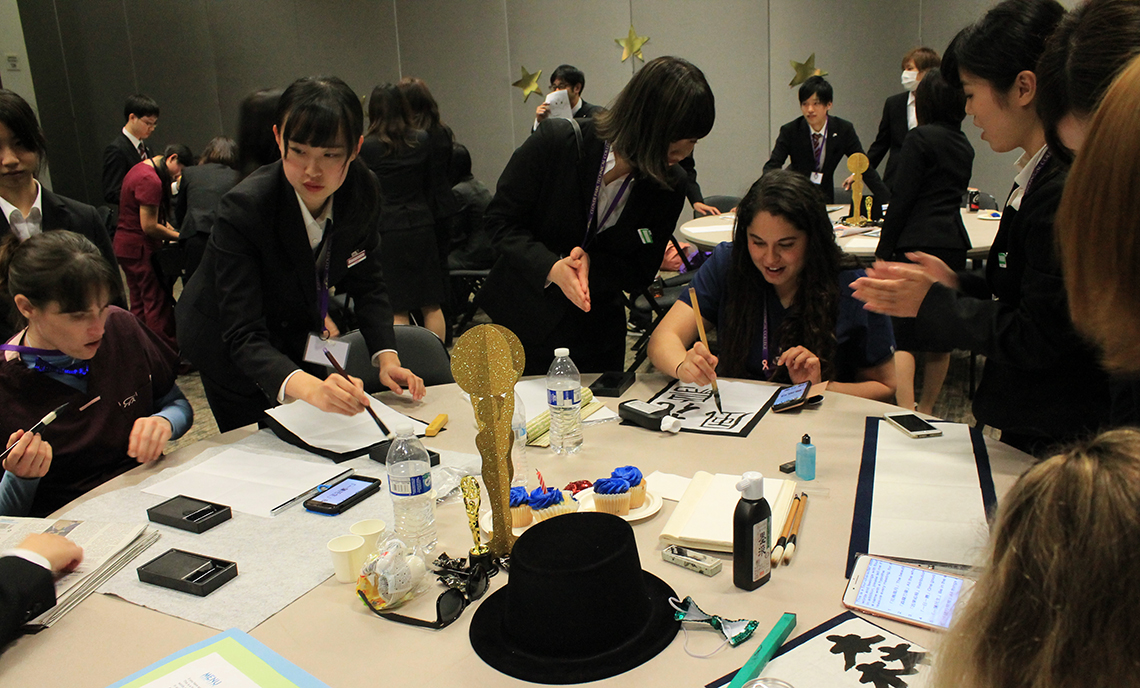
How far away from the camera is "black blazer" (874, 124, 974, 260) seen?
3410 millimetres

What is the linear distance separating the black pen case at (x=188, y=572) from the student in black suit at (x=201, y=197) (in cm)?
287

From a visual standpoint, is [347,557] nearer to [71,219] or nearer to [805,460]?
[805,460]

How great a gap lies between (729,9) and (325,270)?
5.67 m

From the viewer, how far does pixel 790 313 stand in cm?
227

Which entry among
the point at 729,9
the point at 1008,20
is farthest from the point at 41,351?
the point at 729,9

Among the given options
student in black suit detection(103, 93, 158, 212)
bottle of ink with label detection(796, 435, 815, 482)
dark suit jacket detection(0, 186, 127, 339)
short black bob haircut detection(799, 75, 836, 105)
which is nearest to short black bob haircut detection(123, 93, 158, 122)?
student in black suit detection(103, 93, 158, 212)

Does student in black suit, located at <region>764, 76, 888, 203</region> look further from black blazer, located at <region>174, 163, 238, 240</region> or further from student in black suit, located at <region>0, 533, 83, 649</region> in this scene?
student in black suit, located at <region>0, 533, 83, 649</region>

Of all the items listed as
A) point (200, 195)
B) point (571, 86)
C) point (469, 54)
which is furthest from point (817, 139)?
point (200, 195)

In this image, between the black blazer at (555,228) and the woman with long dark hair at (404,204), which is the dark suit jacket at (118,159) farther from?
the black blazer at (555,228)

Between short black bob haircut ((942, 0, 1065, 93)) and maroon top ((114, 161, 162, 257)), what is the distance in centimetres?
482

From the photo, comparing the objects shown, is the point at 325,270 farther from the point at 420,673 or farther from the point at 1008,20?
the point at 1008,20

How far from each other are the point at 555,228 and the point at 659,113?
1.60 ft

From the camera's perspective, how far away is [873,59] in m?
6.55

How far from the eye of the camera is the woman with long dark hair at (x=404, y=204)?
4.61 meters
